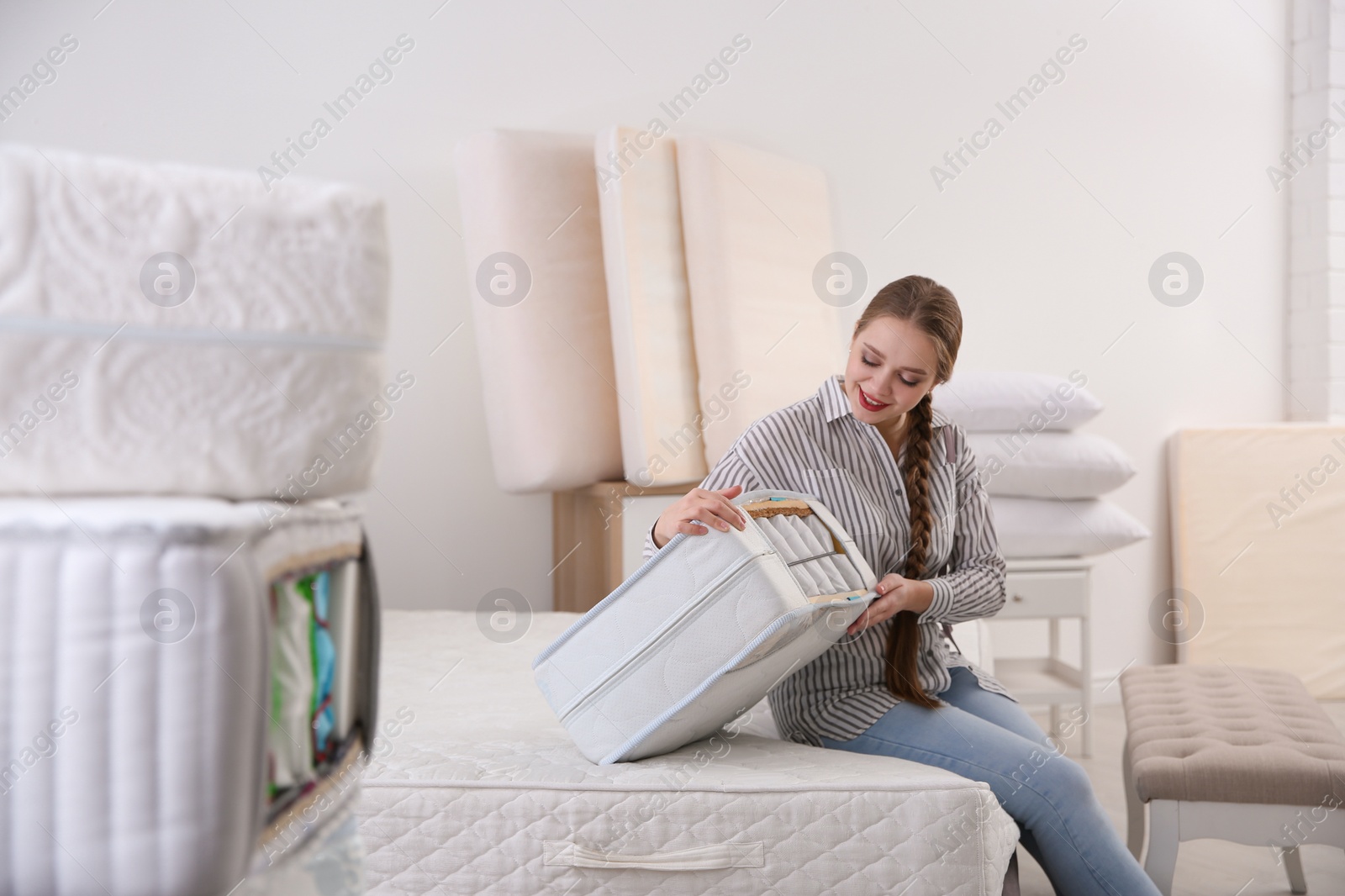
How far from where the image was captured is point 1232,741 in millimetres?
1509

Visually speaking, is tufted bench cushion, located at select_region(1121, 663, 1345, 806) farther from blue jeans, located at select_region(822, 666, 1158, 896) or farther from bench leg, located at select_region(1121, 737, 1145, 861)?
blue jeans, located at select_region(822, 666, 1158, 896)

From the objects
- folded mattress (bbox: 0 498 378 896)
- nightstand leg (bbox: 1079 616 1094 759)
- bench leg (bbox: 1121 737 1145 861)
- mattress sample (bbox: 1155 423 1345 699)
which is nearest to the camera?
folded mattress (bbox: 0 498 378 896)

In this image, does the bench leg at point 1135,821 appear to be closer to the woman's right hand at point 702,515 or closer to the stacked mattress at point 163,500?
the woman's right hand at point 702,515

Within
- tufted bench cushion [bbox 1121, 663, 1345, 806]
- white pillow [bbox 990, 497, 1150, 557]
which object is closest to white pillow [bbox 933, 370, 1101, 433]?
white pillow [bbox 990, 497, 1150, 557]

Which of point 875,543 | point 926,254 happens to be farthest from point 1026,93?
point 875,543

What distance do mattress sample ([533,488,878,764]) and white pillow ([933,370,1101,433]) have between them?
53.5 inches

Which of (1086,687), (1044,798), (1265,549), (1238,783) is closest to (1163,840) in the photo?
(1238,783)

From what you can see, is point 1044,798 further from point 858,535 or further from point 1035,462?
point 1035,462

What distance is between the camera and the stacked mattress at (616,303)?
2152 mm

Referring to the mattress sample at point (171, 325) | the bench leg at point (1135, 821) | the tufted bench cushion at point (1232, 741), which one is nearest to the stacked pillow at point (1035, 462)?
the tufted bench cushion at point (1232, 741)

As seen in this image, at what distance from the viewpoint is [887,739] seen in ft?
4.09

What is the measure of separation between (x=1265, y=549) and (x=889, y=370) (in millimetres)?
2238

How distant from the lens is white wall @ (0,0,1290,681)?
2.21 meters

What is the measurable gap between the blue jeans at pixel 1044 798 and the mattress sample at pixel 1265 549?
82.2 inches
